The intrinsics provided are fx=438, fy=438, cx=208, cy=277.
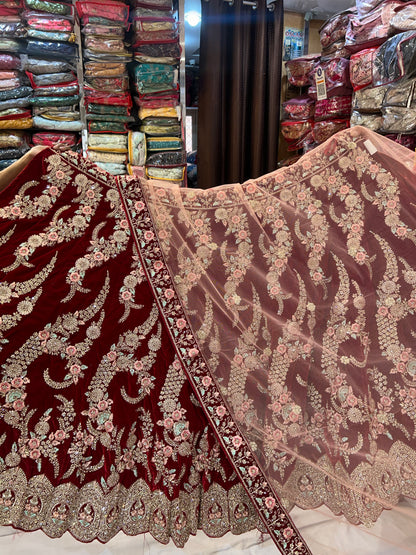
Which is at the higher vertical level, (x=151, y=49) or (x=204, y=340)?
(x=151, y=49)

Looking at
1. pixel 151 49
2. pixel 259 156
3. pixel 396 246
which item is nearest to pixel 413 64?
pixel 396 246

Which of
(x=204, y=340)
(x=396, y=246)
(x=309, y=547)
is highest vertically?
(x=396, y=246)

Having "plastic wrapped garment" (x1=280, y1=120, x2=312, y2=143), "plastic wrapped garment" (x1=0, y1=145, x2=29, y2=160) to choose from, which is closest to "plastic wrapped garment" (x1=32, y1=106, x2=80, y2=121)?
"plastic wrapped garment" (x1=0, y1=145, x2=29, y2=160)

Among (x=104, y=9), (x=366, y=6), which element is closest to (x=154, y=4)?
(x=104, y=9)

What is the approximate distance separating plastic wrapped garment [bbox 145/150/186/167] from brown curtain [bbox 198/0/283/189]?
22cm

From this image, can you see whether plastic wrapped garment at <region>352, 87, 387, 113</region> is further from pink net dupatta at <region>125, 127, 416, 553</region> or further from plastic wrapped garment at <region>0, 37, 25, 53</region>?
plastic wrapped garment at <region>0, 37, 25, 53</region>

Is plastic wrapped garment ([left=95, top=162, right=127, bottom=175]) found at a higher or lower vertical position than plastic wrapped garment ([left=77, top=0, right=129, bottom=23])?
lower

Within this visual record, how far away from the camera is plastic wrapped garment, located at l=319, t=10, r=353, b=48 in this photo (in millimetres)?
2203

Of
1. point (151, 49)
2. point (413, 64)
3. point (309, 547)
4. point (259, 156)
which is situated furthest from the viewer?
point (259, 156)

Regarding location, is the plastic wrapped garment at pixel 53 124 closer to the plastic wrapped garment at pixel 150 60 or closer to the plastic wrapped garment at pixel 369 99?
the plastic wrapped garment at pixel 150 60

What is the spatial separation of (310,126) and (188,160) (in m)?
0.80

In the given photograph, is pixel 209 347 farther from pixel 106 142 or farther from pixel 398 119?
pixel 106 142

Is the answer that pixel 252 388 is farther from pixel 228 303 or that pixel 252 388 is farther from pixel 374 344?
pixel 374 344

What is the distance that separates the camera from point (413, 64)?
1666 millimetres
